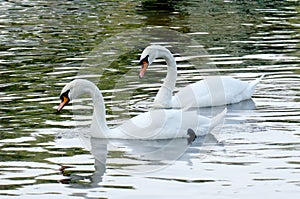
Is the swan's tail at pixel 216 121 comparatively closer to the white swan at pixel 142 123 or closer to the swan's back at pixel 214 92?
the white swan at pixel 142 123

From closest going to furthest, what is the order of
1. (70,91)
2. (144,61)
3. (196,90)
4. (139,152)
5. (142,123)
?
1. (139,152)
2. (142,123)
3. (70,91)
4. (144,61)
5. (196,90)

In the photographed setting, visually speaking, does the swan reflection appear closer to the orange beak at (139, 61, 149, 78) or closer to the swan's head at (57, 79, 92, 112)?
the swan's head at (57, 79, 92, 112)

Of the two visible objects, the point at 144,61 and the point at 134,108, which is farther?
the point at 144,61

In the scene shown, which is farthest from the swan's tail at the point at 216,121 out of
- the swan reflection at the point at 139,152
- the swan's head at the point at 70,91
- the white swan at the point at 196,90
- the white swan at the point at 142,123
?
the swan's head at the point at 70,91

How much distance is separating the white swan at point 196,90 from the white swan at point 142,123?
2.01m

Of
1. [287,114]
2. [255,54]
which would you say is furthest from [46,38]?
[287,114]

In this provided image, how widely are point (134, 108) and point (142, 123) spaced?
2317 millimetres

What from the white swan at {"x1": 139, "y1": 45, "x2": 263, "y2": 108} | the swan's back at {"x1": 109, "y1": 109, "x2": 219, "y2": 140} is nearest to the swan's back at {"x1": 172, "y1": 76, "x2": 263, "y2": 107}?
the white swan at {"x1": 139, "y1": 45, "x2": 263, "y2": 108}

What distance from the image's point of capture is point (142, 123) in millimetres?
12938

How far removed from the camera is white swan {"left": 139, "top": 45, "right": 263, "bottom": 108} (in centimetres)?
1548

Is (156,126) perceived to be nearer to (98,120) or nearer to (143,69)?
(98,120)

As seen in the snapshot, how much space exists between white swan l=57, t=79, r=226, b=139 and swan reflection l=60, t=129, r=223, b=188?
0.28ft

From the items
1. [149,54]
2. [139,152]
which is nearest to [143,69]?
[149,54]

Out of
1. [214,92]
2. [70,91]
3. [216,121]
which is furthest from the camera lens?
[214,92]
